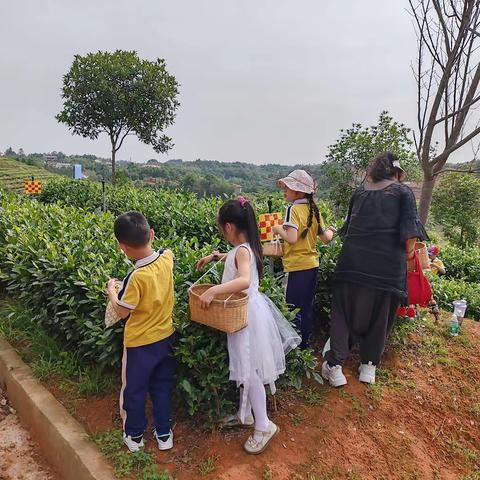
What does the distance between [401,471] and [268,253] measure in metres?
1.57

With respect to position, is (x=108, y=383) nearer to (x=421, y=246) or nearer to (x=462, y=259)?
(x=421, y=246)

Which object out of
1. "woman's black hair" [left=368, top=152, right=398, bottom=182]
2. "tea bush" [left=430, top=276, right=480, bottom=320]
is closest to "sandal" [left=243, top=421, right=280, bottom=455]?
"woman's black hair" [left=368, top=152, right=398, bottom=182]

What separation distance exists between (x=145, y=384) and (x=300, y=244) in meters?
1.44

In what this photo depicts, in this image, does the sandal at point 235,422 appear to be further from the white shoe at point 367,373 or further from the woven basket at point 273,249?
the woven basket at point 273,249

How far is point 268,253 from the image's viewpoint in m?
Answer: 3.09

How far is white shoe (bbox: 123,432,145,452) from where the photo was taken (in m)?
2.36

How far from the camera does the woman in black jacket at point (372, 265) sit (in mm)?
2809

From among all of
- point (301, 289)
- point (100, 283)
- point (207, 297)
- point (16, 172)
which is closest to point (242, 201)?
point (207, 297)

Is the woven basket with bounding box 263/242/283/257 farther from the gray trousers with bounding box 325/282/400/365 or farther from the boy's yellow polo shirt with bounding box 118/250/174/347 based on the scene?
the boy's yellow polo shirt with bounding box 118/250/174/347

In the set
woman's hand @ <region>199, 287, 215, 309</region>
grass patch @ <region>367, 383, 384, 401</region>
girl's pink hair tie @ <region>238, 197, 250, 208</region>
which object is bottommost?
grass patch @ <region>367, 383, 384, 401</region>

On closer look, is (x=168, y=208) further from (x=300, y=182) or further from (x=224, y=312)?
(x=224, y=312)

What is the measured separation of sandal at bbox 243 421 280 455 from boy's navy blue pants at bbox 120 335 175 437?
18.3 inches

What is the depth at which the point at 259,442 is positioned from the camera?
7.80ft

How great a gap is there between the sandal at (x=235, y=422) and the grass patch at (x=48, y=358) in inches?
34.5
